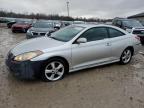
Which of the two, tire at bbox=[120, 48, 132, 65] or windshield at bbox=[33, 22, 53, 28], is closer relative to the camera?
tire at bbox=[120, 48, 132, 65]

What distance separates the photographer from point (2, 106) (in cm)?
359

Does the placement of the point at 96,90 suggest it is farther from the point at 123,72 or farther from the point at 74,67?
the point at 123,72

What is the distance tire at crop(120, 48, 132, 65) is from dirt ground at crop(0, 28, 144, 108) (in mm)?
872

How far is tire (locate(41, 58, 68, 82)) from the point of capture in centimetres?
471

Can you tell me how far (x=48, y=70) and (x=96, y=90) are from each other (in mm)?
1297

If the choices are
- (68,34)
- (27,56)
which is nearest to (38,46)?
(27,56)

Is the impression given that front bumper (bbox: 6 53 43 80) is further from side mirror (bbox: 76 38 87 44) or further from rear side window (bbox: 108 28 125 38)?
rear side window (bbox: 108 28 125 38)

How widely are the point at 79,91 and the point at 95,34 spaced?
2094 millimetres

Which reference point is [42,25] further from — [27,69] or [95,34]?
[27,69]

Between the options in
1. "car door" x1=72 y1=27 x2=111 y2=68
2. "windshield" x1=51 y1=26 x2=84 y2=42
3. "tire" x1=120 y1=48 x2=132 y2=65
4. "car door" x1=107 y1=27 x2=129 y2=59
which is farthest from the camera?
"tire" x1=120 y1=48 x2=132 y2=65

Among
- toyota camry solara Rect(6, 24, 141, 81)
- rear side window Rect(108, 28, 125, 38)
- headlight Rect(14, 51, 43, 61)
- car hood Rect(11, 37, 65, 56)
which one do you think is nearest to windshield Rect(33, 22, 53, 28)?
toyota camry solara Rect(6, 24, 141, 81)

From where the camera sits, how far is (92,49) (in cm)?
545

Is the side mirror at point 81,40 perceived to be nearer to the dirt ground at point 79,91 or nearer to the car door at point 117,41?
the dirt ground at point 79,91

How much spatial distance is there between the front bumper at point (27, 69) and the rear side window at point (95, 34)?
168 cm
